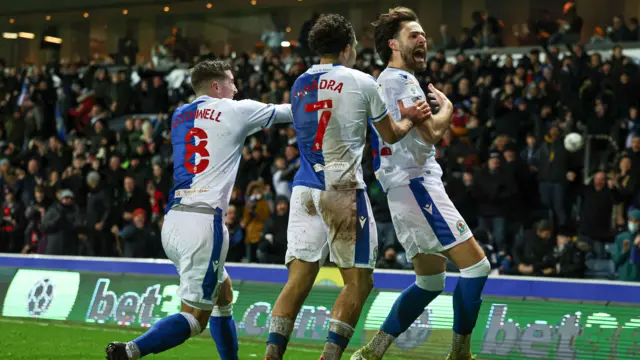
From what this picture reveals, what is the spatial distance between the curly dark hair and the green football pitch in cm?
369

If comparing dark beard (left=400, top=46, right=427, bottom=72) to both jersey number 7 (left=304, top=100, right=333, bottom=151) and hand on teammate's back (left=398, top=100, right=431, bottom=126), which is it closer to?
hand on teammate's back (left=398, top=100, right=431, bottom=126)

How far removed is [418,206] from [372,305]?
379 cm

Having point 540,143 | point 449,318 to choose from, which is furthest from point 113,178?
point 449,318

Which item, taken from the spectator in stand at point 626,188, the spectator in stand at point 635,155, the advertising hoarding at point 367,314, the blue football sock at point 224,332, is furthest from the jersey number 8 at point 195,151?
the spectator in stand at point 635,155

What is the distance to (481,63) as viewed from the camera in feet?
62.3

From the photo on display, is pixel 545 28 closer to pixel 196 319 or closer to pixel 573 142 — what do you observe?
pixel 573 142

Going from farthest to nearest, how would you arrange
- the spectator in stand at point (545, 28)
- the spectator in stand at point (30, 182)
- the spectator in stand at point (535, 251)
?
the spectator in stand at point (545, 28) → the spectator in stand at point (30, 182) → the spectator in stand at point (535, 251)

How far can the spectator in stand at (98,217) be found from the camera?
1855 centimetres

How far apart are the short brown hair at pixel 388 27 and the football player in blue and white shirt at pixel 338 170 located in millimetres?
847

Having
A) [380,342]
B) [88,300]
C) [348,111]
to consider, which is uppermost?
[348,111]

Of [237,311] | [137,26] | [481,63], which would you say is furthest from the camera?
[137,26]

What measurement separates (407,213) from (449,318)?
10.4ft

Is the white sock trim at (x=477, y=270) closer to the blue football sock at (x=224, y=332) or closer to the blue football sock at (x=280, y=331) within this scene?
the blue football sock at (x=280, y=331)

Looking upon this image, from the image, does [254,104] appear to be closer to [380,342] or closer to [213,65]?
[213,65]
